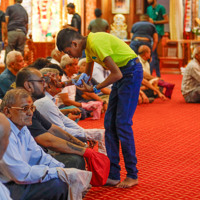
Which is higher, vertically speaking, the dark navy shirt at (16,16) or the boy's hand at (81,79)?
the dark navy shirt at (16,16)

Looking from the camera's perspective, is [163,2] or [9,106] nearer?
[9,106]

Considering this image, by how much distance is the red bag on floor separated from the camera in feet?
9.38

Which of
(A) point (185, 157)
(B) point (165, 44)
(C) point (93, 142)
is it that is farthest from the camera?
(B) point (165, 44)

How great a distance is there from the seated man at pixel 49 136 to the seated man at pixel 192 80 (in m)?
4.34

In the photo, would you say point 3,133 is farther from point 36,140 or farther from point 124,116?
point 124,116

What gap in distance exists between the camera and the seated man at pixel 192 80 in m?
7.03

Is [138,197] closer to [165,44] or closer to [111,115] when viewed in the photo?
[111,115]

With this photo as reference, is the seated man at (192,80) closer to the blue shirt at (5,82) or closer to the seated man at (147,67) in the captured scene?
the seated man at (147,67)

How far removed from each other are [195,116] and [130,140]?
3.22 m

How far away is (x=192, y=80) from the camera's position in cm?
722

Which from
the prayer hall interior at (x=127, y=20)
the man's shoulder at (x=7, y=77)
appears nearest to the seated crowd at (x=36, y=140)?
the man's shoulder at (x=7, y=77)

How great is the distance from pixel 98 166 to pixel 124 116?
0.40m

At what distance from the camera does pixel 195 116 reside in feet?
19.9

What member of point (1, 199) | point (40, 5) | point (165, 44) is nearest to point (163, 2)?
point (165, 44)
